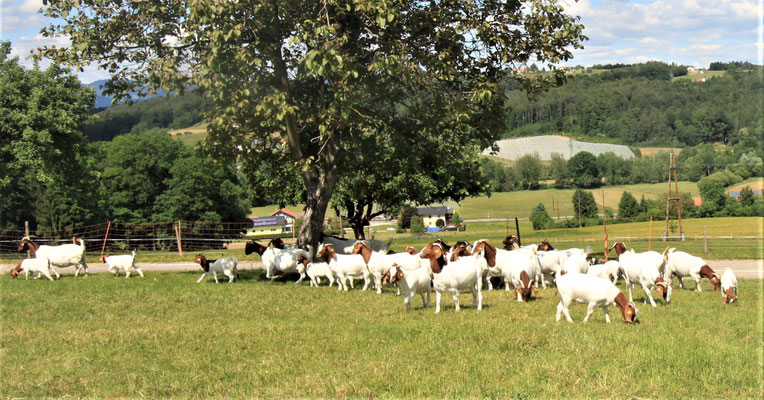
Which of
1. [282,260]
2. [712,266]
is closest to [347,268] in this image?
[282,260]

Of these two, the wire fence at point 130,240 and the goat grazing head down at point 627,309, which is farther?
the wire fence at point 130,240

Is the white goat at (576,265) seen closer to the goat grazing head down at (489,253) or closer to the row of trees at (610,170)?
the goat grazing head down at (489,253)

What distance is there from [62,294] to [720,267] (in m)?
23.5

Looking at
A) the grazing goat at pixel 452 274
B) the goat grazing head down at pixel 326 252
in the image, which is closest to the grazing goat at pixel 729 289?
the grazing goat at pixel 452 274

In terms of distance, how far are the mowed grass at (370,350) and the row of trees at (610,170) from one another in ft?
400

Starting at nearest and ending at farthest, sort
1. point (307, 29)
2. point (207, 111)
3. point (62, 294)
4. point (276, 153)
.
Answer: point (62, 294)
point (307, 29)
point (207, 111)
point (276, 153)

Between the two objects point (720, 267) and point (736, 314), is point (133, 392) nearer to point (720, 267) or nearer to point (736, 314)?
point (736, 314)

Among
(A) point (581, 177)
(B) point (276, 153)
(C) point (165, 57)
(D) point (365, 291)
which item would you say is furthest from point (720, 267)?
(A) point (581, 177)

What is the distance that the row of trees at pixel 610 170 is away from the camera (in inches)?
5468

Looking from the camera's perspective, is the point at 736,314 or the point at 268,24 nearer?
the point at 736,314

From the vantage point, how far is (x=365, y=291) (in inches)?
700

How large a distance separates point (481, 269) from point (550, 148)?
174m

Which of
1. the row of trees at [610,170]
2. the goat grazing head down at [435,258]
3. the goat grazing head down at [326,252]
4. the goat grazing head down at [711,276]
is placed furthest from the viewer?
the row of trees at [610,170]

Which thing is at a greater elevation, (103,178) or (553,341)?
(103,178)
